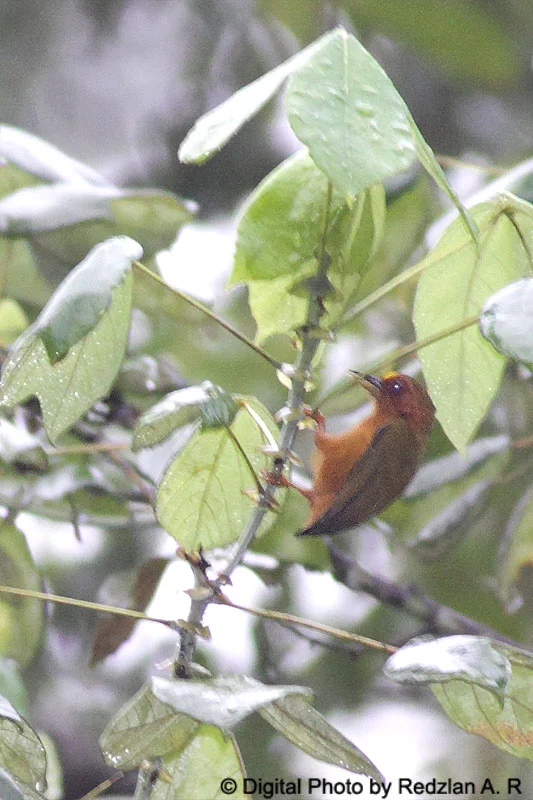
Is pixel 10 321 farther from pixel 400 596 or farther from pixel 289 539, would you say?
pixel 400 596

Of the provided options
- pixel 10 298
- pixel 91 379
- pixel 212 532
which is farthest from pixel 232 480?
pixel 10 298

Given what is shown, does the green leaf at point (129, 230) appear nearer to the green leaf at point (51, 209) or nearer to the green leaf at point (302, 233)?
the green leaf at point (51, 209)

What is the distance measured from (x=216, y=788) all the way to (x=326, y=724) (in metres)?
0.13

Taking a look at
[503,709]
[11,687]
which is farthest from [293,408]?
[11,687]

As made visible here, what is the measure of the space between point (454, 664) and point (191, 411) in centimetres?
29

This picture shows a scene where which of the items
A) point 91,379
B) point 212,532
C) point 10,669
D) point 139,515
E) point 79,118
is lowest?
point 10,669

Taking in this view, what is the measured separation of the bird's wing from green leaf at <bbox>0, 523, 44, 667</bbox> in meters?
0.42

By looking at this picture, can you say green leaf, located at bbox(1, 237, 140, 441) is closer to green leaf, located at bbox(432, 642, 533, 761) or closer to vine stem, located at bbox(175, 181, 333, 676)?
vine stem, located at bbox(175, 181, 333, 676)

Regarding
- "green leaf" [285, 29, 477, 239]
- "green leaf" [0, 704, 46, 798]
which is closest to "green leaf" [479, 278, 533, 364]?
"green leaf" [285, 29, 477, 239]

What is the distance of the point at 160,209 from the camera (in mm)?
1365

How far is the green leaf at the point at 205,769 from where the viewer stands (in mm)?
819

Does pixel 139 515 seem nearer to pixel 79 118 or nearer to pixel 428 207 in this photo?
pixel 428 207

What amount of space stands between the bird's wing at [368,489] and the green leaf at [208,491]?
8.5 inches

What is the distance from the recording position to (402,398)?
158 cm
